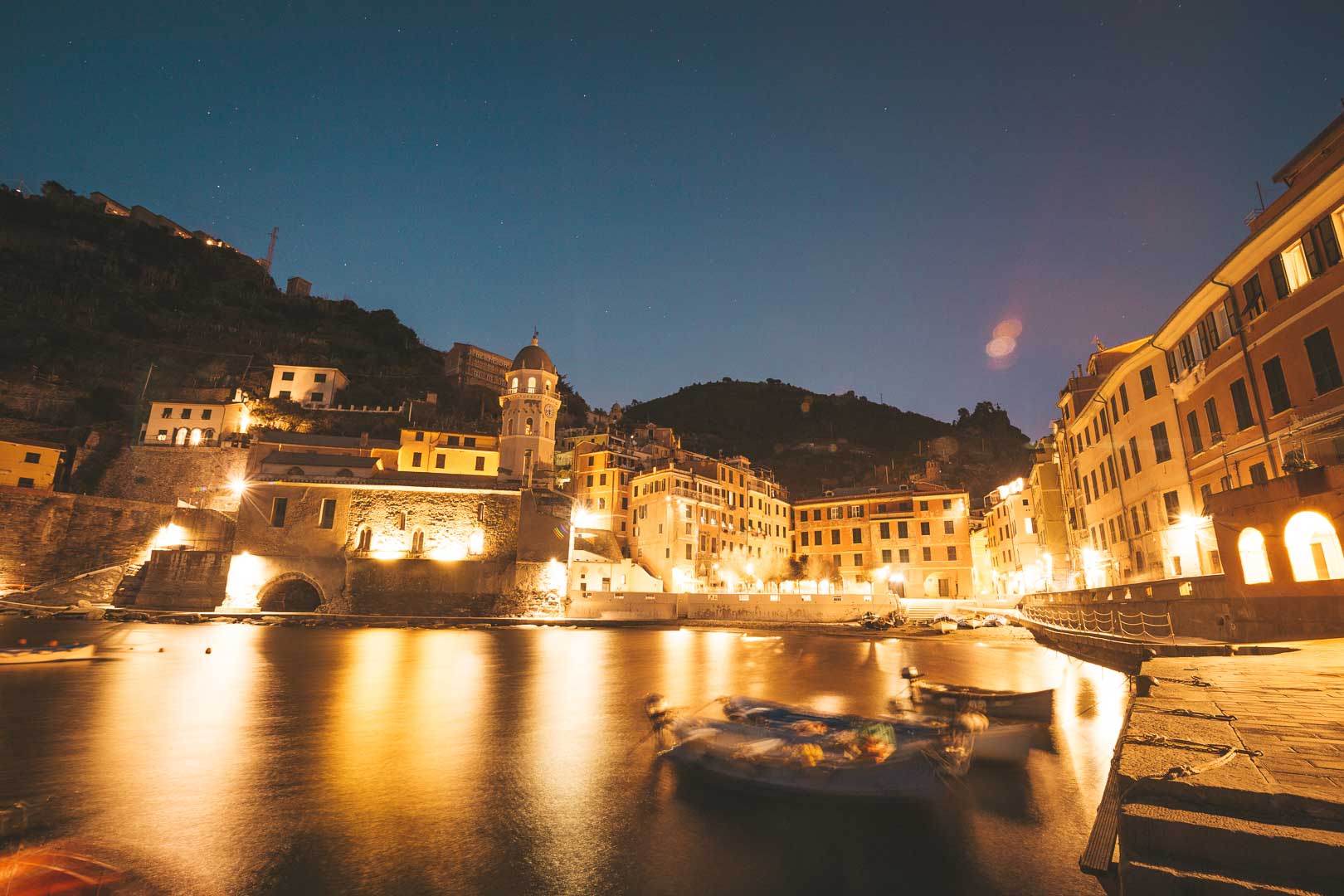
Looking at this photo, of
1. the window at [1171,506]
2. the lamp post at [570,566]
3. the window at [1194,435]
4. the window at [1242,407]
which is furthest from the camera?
the lamp post at [570,566]

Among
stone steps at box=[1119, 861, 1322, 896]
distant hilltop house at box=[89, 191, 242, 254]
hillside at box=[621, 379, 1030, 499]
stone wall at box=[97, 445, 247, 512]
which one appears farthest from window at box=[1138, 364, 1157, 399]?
distant hilltop house at box=[89, 191, 242, 254]

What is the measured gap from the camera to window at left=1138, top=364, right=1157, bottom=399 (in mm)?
25059

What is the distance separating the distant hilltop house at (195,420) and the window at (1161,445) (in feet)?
222

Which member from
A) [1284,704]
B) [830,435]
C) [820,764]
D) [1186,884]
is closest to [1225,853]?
[1186,884]

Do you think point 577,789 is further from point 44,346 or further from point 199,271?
point 199,271

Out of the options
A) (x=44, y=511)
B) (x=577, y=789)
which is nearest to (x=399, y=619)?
(x=44, y=511)

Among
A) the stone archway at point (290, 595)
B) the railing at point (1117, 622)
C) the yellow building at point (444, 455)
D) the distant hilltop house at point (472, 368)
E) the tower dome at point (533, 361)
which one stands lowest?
the railing at point (1117, 622)

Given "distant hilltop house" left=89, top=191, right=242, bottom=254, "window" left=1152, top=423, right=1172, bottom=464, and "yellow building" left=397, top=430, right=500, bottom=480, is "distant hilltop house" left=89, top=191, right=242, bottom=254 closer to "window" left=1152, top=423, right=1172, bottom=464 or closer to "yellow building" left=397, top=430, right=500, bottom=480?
"yellow building" left=397, top=430, right=500, bottom=480

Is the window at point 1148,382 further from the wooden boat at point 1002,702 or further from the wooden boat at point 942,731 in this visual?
the wooden boat at point 942,731

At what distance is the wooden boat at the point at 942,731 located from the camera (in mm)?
7891

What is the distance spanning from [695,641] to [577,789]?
27230 mm

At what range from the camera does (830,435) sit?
115688mm

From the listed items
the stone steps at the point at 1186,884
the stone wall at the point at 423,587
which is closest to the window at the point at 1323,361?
the stone steps at the point at 1186,884

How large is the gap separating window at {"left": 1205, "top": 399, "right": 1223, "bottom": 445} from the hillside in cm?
6075
